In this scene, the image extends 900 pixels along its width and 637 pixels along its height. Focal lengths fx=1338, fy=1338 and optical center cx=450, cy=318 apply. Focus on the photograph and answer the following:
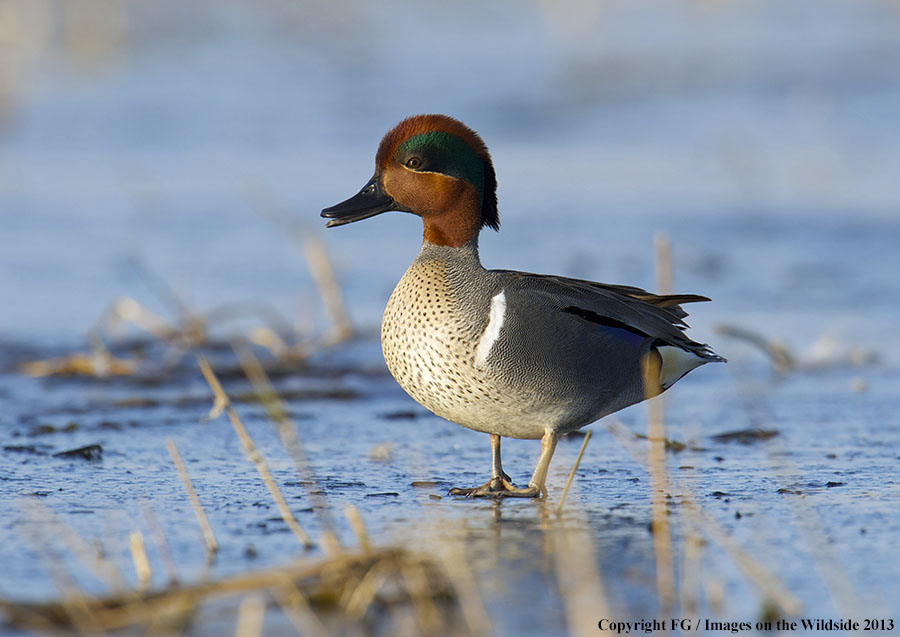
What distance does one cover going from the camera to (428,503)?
4.16 meters

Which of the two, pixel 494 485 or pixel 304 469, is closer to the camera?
pixel 494 485

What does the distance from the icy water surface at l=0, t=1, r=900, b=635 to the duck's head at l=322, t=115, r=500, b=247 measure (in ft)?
2.87

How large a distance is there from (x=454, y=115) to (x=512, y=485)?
9490 millimetres

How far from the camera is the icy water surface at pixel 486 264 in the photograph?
367 cm

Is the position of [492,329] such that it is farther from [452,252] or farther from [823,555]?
[823,555]

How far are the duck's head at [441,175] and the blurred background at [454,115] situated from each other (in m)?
3.00

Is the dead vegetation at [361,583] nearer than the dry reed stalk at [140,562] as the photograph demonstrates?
Yes

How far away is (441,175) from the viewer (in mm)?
4660

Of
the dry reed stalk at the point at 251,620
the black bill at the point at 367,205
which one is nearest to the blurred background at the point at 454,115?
the black bill at the point at 367,205

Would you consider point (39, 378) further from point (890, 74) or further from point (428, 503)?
point (890, 74)

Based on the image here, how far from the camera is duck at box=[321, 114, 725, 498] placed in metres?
4.23

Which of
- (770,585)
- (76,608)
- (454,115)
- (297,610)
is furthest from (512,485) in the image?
(454,115)

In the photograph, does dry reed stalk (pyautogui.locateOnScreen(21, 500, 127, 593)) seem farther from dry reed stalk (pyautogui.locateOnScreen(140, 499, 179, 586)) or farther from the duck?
the duck

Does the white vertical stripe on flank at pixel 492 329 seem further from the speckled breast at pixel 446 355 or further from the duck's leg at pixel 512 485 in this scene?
the duck's leg at pixel 512 485
